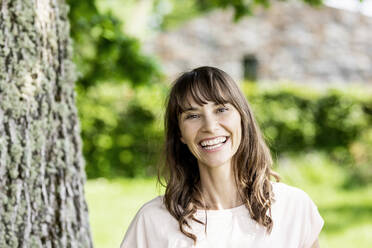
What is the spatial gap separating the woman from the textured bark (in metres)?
0.68

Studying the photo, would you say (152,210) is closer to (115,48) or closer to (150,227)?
(150,227)

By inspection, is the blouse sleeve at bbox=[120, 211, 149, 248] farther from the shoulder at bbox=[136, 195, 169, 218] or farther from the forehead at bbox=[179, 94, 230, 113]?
the forehead at bbox=[179, 94, 230, 113]

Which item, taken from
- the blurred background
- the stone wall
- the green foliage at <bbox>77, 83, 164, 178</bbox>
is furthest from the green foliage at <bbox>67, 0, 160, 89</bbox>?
the stone wall

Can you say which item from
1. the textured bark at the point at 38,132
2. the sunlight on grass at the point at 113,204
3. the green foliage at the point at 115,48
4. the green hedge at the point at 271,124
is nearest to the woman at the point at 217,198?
the textured bark at the point at 38,132

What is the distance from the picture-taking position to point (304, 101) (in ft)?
32.3

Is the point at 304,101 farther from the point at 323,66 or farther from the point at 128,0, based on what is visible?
the point at 128,0

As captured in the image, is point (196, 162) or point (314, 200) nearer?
point (196, 162)

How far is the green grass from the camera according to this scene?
5895 mm

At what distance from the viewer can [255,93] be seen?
32.3ft

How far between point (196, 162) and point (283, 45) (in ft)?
35.1

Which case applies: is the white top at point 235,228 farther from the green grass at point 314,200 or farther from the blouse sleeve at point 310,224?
the green grass at point 314,200

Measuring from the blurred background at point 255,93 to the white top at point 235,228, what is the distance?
43cm

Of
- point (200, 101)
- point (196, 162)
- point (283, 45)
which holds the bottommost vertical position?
point (196, 162)

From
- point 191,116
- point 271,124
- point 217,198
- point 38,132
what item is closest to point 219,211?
point 217,198
